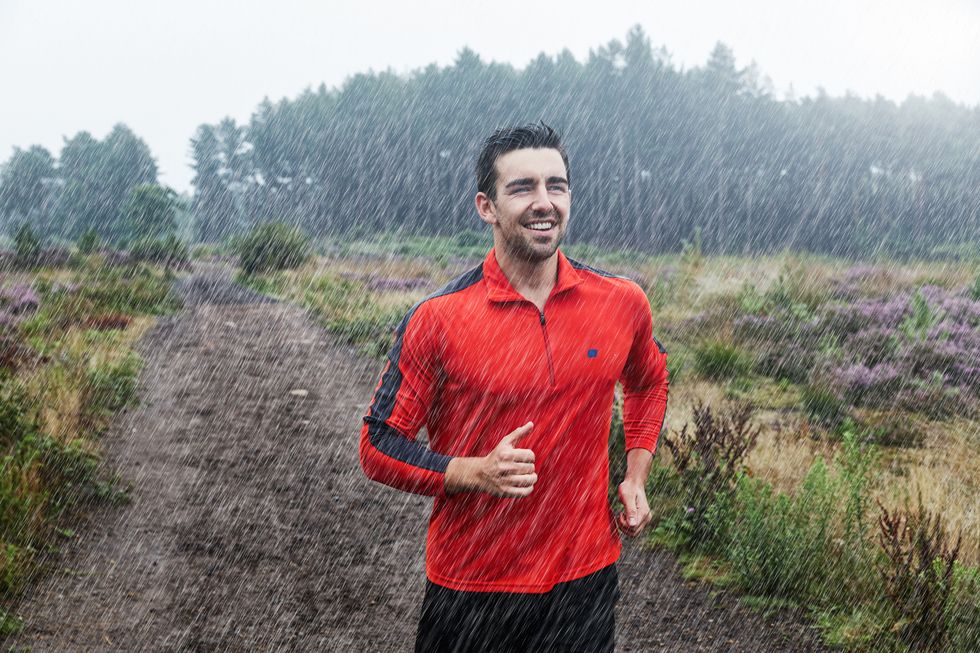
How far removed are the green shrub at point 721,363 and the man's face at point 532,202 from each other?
28.5 ft

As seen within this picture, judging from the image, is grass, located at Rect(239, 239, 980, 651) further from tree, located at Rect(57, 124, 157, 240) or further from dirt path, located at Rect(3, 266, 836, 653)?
tree, located at Rect(57, 124, 157, 240)

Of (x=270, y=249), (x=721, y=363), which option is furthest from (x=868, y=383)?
(x=270, y=249)

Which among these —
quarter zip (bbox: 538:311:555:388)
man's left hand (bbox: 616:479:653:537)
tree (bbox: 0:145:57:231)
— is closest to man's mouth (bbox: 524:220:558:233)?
quarter zip (bbox: 538:311:555:388)

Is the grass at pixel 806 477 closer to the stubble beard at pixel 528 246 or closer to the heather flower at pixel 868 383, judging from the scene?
the heather flower at pixel 868 383

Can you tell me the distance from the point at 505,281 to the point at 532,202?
26 cm

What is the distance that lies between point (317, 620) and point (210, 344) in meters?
10.2

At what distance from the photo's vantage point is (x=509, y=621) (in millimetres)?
2375

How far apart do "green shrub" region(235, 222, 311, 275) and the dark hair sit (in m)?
26.6

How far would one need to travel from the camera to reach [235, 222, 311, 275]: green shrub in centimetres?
2812

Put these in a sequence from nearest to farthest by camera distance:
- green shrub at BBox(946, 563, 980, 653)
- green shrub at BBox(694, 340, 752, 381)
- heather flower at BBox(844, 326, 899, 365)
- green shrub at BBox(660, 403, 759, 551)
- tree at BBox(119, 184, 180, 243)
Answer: green shrub at BBox(946, 563, 980, 653)
green shrub at BBox(660, 403, 759, 551)
heather flower at BBox(844, 326, 899, 365)
green shrub at BBox(694, 340, 752, 381)
tree at BBox(119, 184, 180, 243)

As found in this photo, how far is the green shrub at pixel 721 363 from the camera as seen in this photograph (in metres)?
10.7

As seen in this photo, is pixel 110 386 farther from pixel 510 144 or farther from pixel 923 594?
pixel 923 594

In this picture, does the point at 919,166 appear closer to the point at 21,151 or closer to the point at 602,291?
the point at 602,291

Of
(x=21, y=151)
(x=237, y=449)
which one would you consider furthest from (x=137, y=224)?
(x=237, y=449)
